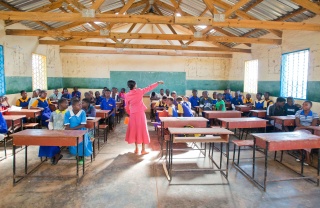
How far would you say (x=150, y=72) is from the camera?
1135cm

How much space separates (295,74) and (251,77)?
110 inches

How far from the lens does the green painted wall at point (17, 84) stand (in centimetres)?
683

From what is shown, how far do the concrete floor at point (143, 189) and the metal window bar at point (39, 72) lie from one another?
17.2 ft

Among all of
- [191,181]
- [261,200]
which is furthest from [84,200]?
[261,200]

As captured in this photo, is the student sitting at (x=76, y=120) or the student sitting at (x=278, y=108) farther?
the student sitting at (x=278, y=108)

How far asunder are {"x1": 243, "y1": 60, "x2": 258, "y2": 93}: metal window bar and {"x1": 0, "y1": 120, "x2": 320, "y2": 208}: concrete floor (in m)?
5.63

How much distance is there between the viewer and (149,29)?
35.8 feet

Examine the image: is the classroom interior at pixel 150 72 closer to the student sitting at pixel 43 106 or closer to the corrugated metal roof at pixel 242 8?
the corrugated metal roof at pixel 242 8

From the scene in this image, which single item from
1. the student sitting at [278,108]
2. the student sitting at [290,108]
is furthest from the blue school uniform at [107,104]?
the student sitting at [290,108]

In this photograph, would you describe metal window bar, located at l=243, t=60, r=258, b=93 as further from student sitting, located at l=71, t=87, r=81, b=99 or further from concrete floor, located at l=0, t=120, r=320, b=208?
student sitting, located at l=71, t=87, r=81, b=99

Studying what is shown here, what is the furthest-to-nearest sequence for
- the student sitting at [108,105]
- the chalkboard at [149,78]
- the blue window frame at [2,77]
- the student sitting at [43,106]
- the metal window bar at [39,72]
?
the chalkboard at [149,78], the metal window bar at [39,72], the student sitting at [108,105], the blue window frame at [2,77], the student sitting at [43,106]

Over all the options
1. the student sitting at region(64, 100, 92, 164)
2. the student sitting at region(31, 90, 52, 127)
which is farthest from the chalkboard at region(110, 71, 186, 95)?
the student sitting at region(64, 100, 92, 164)

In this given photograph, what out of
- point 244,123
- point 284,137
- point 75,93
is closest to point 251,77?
point 244,123

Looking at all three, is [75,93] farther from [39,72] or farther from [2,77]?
[2,77]
